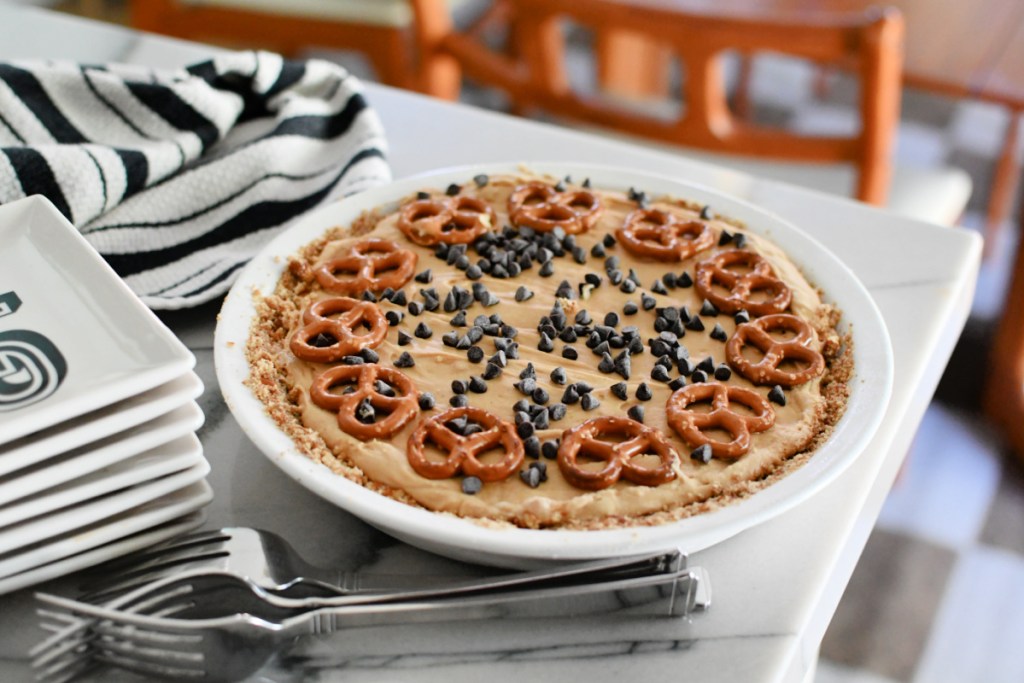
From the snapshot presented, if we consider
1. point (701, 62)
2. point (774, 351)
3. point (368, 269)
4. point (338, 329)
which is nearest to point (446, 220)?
point (368, 269)

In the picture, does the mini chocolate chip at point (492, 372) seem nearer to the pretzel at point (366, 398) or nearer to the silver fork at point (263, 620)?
the pretzel at point (366, 398)

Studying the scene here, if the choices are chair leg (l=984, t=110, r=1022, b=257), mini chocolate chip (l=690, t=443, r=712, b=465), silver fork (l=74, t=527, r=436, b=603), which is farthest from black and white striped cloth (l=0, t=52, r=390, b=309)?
chair leg (l=984, t=110, r=1022, b=257)

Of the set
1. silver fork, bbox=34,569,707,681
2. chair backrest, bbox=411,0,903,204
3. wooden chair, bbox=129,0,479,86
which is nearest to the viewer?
silver fork, bbox=34,569,707,681

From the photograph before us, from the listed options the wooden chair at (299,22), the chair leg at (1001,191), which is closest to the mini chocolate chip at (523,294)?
the wooden chair at (299,22)

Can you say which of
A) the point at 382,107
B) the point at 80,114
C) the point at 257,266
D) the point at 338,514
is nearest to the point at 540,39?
the point at 382,107

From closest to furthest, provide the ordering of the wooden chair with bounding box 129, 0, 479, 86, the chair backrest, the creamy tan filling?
the creamy tan filling, the chair backrest, the wooden chair with bounding box 129, 0, 479, 86

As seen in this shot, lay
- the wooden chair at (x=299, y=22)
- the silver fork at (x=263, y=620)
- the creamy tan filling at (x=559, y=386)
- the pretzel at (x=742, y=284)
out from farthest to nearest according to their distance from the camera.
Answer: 1. the wooden chair at (x=299, y=22)
2. the pretzel at (x=742, y=284)
3. the creamy tan filling at (x=559, y=386)
4. the silver fork at (x=263, y=620)

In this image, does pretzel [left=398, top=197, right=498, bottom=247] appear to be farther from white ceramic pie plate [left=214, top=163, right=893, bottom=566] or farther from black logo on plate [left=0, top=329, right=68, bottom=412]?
black logo on plate [left=0, top=329, right=68, bottom=412]
